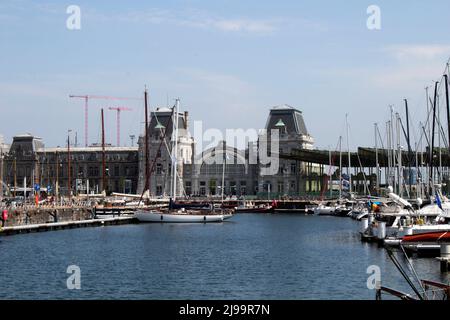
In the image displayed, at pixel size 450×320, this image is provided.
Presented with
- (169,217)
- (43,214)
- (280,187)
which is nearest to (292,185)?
(280,187)

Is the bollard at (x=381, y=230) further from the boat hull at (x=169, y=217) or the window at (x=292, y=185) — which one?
the window at (x=292, y=185)

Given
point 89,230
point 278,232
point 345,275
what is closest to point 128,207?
point 89,230

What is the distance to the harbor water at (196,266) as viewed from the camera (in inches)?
1572

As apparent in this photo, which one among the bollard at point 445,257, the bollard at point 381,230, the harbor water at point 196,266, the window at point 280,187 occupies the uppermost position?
the window at point 280,187

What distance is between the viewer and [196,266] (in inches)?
2050

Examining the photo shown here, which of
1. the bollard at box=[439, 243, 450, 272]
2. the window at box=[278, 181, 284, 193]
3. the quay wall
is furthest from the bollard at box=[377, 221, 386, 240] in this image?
the window at box=[278, 181, 284, 193]

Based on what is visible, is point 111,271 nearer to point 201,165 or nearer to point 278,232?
point 278,232

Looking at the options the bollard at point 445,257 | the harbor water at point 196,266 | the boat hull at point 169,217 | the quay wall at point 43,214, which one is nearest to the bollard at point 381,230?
the harbor water at point 196,266

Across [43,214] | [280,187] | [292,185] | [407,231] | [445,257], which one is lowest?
[445,257]

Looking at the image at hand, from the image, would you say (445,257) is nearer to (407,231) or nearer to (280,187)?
(407,231)

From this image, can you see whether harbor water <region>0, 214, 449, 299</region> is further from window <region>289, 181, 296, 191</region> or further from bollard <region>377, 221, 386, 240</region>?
window <region>289, 181, 296, 191</region>

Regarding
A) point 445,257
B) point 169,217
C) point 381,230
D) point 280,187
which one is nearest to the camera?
point 445,257
